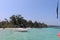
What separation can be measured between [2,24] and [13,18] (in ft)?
9.94

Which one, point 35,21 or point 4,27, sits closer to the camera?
point 4,27

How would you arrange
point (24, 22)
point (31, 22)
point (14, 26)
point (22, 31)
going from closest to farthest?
point (22, 31) < point (14, 26) < point (24, 22) < point (31, 22)

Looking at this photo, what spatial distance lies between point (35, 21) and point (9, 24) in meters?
11.0

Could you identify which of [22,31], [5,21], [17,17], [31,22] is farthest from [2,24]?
[22,31]

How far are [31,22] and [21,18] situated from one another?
6965 millimetres

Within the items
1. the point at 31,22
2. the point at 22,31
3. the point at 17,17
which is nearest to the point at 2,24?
the point at 17,17

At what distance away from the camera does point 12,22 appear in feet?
136

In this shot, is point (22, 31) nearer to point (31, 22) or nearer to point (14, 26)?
point (14, 26)

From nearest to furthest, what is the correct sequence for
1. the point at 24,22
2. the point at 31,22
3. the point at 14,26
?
the point at 14,26 < the point at 24,22 < the point at 31,22

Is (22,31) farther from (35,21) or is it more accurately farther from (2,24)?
(35,21)

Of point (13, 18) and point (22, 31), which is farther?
point (13, 18)

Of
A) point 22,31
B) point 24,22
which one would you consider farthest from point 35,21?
point 22,31

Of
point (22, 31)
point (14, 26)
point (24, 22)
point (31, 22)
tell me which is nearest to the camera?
point (22, 31)

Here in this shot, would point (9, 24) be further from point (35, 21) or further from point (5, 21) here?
point (35, 21)
